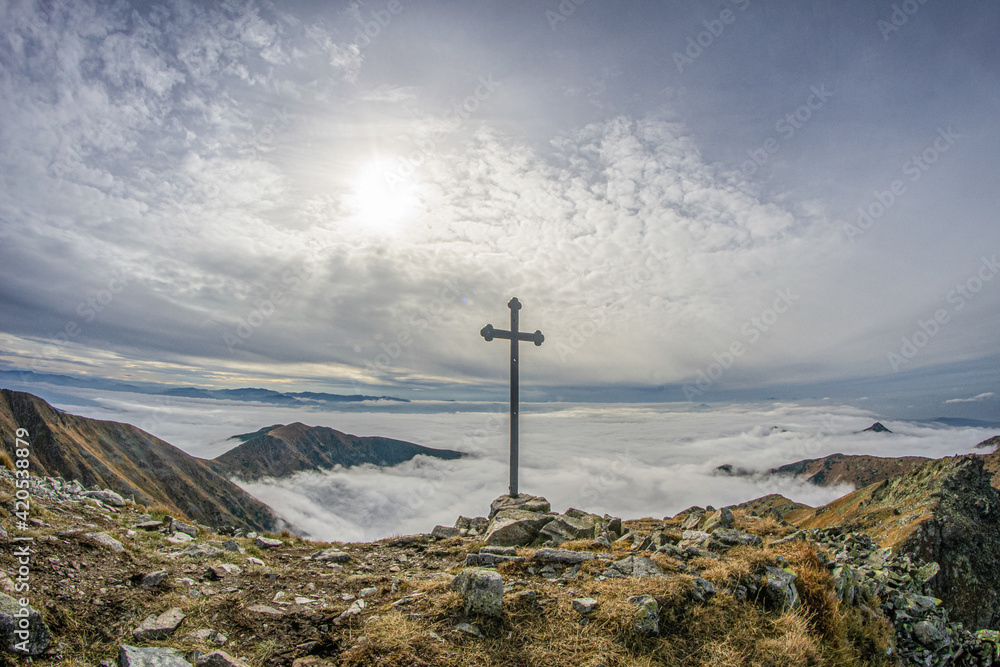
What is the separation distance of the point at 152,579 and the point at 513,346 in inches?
514

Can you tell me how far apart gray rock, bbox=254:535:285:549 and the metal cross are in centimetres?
828

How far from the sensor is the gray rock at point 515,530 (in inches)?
490

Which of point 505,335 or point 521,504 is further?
point 505,335

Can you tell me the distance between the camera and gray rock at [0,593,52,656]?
466cm

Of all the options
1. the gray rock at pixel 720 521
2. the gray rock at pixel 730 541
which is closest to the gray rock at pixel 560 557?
the gray rock at pixel 730 541

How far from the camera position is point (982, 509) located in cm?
1812

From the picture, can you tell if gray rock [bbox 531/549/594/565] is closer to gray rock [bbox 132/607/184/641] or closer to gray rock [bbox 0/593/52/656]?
gray rock [bbox 132/607/184/641]

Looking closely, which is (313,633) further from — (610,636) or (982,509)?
(982,509)

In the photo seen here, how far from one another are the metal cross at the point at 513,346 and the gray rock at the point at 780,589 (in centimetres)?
1078

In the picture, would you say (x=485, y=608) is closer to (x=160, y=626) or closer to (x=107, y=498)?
(x=160, y=626)

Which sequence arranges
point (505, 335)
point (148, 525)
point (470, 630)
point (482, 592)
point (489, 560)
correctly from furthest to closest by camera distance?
point (505, 335)
point (148, 525)
point (489, 560)
point (482, 592)
point (470, 630)

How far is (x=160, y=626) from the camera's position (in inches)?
227

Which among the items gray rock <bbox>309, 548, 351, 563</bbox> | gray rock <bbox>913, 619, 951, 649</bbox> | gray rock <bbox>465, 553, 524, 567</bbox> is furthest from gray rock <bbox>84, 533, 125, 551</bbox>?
gray rock <bbox>913, 619, 951, 649</bbox>

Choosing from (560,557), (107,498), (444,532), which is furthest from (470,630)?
(107,498)
